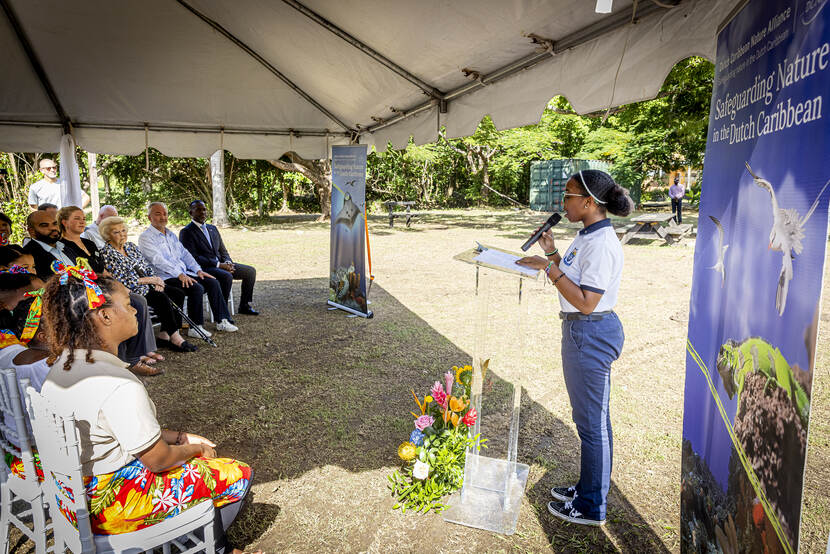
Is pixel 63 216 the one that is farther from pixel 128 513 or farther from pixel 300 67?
pixel 128 513

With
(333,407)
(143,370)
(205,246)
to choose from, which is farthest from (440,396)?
(205,246)

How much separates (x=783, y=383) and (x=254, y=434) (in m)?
3.43

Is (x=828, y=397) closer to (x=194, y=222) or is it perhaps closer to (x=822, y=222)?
(x=822, y=222)

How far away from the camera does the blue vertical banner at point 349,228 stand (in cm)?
655

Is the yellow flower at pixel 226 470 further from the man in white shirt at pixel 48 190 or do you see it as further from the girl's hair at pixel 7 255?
the man in white shirt at pixel 48 190

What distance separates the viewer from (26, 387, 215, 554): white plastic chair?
1.65m

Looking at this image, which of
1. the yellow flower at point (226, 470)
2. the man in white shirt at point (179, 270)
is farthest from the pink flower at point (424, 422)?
the man in white shirt at point (179, 270)

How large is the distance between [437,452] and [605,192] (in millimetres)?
1805

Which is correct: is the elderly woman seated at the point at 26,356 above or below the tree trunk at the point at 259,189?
below

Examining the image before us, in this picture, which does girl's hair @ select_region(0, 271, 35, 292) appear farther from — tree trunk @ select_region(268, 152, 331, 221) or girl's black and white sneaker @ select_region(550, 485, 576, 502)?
tree trunk @ select_region(268, 152, 331, 221)

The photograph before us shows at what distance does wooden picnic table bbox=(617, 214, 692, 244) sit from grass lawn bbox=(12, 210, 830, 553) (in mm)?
→ 5420

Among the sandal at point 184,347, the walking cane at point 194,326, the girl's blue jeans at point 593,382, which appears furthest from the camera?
the walking cane at point 194,326

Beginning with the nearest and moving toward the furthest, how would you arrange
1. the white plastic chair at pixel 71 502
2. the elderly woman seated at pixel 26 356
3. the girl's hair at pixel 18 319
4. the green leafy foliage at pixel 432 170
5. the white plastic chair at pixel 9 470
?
the white plastic chair at pixel 71 502, the white plastic chair at pixel 9 470, the elderly woman seated at pixel 26 356, the girl's hair at pixel 18 319, the green leafy foliage at pixel 432 170

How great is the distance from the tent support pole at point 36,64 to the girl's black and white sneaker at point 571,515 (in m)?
6.01
